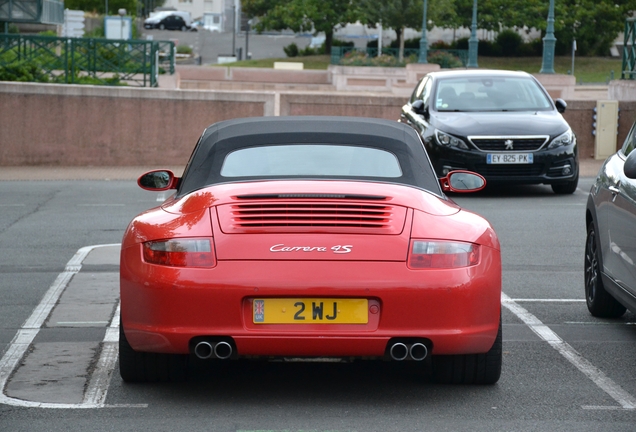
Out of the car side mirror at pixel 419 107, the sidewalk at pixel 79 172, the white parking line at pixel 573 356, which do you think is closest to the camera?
the white parking line at pixel 573 356

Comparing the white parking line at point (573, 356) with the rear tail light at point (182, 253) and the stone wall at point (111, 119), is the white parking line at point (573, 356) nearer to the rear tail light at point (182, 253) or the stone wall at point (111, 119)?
the rear tail light at point (182, 253)

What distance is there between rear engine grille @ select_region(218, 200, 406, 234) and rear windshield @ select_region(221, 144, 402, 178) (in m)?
0.55

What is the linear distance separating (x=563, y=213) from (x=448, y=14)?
61.9 metres

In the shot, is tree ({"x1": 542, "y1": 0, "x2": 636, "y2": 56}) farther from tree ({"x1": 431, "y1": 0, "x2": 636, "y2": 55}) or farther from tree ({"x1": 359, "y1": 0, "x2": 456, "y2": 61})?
tree ({"x1": 359, "y1": 0, "x2": 456, "y2": 61})

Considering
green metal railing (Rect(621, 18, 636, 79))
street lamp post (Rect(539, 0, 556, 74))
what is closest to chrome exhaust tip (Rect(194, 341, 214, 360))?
green metal railing (Rect(621, 18, 636, 79))

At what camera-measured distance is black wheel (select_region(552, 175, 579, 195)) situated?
611 inches

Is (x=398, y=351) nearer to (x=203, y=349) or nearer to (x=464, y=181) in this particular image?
(x=203, y=349)

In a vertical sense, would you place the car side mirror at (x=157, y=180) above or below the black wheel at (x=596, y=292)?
above

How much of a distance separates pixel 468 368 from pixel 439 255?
75cm

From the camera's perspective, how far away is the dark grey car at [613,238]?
639cm

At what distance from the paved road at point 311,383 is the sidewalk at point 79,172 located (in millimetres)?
8980

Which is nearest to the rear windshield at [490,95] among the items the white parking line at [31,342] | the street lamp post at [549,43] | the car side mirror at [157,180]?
the white parking line at [31,342]

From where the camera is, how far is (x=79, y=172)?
62.2 feet

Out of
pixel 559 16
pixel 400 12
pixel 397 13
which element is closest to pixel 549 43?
pixel 397 13
